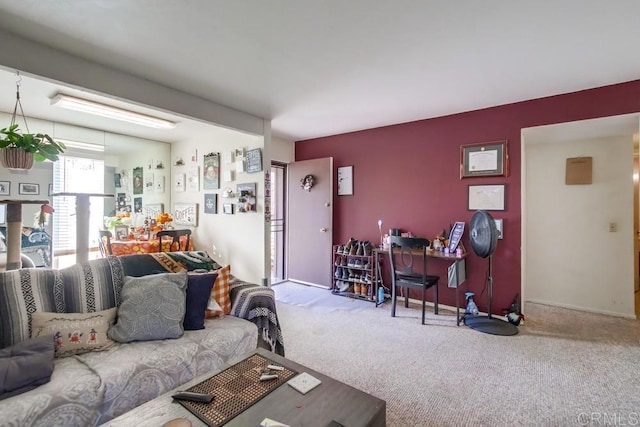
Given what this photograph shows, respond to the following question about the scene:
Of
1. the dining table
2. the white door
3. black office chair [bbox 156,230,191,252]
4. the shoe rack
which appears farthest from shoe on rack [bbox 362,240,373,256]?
the dining table

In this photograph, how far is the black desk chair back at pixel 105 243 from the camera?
3.73m

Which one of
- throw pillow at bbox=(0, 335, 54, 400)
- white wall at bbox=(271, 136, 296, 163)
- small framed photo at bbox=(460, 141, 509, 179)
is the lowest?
throw pillow at bbox=(0, 335, 54, 400)

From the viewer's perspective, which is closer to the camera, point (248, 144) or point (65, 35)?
point (65, 35)

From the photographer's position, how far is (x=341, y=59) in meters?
2.33

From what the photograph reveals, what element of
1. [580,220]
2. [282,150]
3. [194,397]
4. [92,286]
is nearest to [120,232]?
[282,150]

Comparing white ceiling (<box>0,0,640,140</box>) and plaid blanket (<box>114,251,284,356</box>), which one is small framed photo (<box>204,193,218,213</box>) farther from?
plaid blanket (<box>114,251,284,356</box>)

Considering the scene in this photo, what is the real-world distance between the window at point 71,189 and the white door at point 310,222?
2.74m

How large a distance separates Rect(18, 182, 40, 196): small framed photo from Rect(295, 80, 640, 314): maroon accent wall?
12.0 ft

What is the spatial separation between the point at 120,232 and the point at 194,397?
3876 mm

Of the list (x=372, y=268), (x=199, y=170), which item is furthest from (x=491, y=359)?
(x=199, y=170)

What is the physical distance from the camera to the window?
3.89m

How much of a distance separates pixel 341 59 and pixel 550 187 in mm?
3333

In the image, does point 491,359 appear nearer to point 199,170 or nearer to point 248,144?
point 248,144

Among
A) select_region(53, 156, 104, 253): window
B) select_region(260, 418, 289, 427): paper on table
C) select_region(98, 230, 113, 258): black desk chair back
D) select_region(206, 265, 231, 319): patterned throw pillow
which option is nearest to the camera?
select_region(260, 418, 289, 427): paper on table
